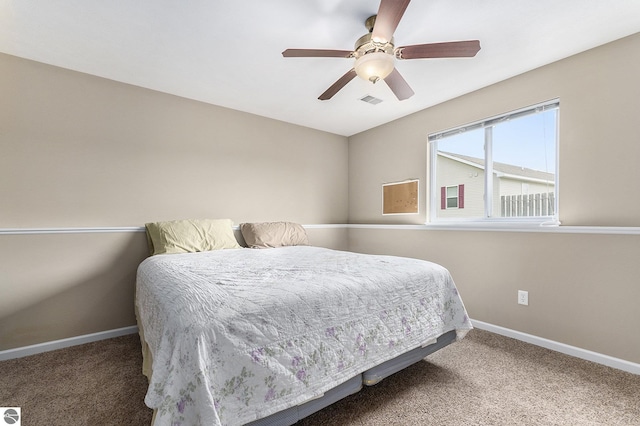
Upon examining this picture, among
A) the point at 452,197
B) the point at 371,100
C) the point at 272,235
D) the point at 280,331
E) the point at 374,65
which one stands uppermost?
the point at 371,100

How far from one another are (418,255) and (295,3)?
2.64 m

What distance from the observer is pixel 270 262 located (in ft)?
6.64

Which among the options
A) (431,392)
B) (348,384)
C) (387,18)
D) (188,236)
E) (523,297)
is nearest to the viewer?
(348,384)

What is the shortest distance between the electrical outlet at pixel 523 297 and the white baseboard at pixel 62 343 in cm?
345

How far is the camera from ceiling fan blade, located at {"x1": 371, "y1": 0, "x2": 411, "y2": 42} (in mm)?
1352

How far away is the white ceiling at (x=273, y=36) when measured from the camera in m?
1.67

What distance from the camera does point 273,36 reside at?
1937 millimetres

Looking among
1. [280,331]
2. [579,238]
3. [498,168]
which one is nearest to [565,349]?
[579,238]

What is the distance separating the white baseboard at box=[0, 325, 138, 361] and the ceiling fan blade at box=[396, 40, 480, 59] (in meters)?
3.16

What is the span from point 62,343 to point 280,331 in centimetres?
231

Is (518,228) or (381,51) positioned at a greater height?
(381,51)

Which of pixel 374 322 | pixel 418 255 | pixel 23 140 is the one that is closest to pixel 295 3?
pixel 374 322

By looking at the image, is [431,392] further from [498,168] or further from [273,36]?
[273,36]

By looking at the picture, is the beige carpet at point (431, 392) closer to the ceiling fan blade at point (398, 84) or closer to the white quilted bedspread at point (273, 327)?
the white quilted bedspread at point (273, 327)
